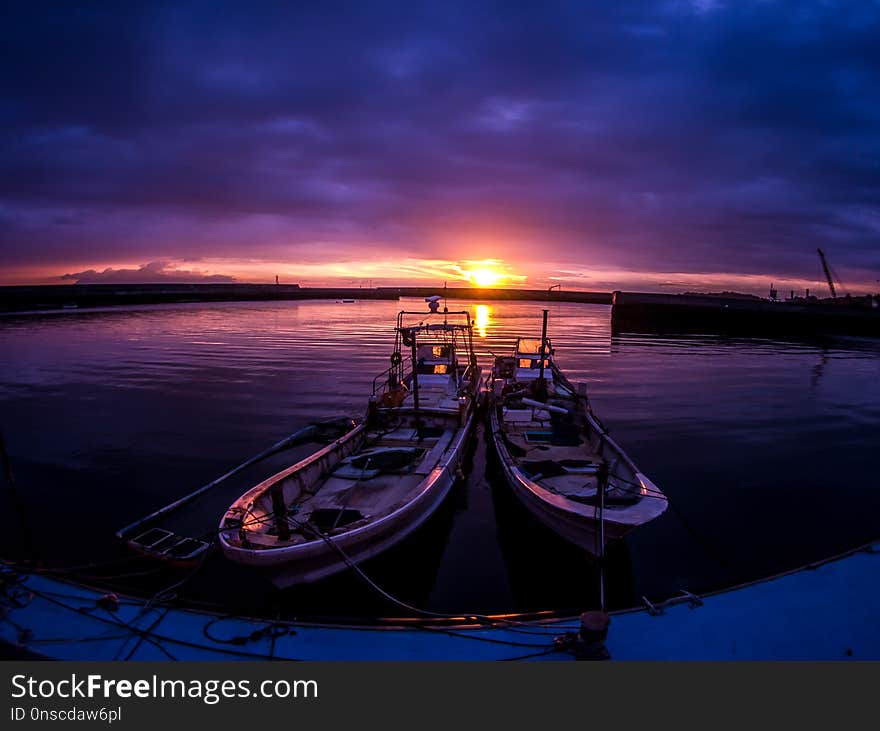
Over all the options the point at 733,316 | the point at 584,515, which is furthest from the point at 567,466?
the point at 733,316

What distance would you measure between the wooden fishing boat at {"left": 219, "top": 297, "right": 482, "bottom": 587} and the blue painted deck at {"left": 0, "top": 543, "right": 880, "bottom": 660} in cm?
172

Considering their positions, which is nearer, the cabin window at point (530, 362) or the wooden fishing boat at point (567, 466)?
the wooden fishing boat at point (567, 466)

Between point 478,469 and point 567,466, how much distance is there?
4.53 metres

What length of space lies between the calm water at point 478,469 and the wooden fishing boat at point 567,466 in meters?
1.38

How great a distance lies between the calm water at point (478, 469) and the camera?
10.2 m

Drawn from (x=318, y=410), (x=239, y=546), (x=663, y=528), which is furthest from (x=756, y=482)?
(x=318, y=410)

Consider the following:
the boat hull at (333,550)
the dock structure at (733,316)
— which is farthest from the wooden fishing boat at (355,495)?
the dock structure at (733,316)

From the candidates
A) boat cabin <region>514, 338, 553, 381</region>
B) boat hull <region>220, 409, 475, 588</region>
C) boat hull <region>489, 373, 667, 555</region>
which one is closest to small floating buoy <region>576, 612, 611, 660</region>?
boat hull <region>489, 373, 667, 555</region>

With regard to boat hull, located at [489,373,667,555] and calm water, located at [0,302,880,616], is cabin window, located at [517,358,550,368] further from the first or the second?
boat hull, located at [489,373,667,555]

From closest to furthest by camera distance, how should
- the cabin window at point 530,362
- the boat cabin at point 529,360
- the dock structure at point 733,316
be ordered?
the boat cabin at point 529,360
the cabin window at point 530,362
the dock structure at point 733,316

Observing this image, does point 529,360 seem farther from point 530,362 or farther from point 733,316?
point 733,316

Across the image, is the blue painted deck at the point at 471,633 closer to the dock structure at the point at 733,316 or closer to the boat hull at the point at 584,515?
the boat hull at the point at 584,515

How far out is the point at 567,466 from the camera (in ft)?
42.9

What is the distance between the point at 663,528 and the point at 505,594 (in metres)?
5.12
